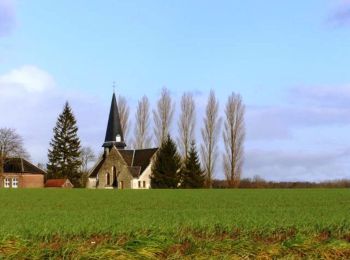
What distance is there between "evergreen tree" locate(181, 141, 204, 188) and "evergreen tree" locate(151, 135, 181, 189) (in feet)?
4.16

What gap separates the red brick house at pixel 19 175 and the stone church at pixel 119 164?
1042 cm

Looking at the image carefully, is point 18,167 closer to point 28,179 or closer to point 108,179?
point 28,179

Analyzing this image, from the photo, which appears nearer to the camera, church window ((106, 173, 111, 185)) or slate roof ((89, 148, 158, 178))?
slate roof ((89, 148, 158, 178))

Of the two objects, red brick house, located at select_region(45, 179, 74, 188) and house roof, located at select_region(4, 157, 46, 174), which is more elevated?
house roof, located at select_region(4, 157, 46, 174)

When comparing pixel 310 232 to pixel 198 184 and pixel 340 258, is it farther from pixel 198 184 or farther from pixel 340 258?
pixel 198 184

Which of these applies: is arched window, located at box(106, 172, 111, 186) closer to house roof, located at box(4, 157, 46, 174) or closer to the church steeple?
the church steeple

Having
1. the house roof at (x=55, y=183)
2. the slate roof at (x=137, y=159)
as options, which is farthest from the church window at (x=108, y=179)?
the house roof at (x=55, y=183)

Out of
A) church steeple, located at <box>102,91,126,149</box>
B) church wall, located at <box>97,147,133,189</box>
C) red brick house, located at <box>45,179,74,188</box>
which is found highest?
church steeple, located at <box>102,91,126,149</box>

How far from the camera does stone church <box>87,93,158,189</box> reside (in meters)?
92.8

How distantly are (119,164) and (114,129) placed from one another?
6.85 meters

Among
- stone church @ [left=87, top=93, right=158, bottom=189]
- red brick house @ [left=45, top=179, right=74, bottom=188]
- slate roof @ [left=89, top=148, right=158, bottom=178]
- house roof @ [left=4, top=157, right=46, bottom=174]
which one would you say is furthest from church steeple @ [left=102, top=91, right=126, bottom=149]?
house roof @ [left=4, top=157, right=46, bottom=174]

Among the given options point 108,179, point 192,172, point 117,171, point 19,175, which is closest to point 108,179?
point 108,179

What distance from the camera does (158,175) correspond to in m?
80.2

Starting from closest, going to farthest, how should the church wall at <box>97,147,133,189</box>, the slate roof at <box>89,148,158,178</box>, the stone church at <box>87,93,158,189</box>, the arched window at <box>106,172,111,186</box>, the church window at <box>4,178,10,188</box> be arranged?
1. the slate roof at <box>89,148,158,178</box>
2. the stone church at <box>87,93,158,189</box>
3. the church wall at <box>97,147,133,189</box>
4. the arched window at <box>106,172,111,186</box>
5. the church window at <box>4,178,10,188</box>
